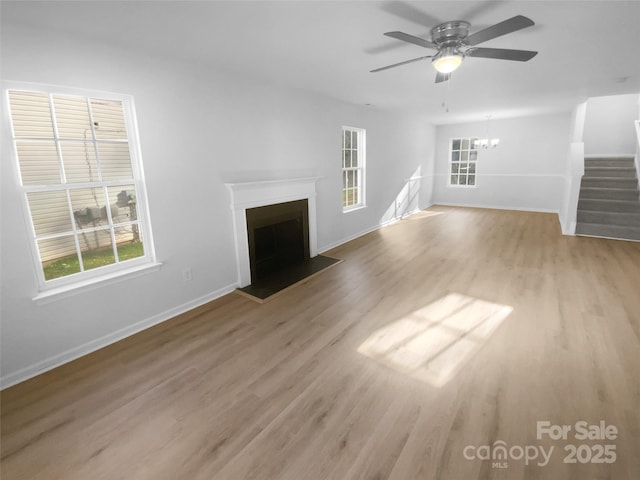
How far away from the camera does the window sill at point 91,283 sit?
7.56ft

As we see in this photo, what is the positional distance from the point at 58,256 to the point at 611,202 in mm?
8229

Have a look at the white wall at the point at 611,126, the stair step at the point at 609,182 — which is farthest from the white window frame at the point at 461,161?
the stair step at the point at 609,182

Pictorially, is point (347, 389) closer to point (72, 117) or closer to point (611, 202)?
point (72, 117)

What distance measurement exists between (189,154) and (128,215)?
0.83m

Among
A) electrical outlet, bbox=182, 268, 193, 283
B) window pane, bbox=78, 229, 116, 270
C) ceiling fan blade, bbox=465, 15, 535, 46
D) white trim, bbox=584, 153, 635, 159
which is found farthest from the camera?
white trim, bbox=584, 153, 635, 159

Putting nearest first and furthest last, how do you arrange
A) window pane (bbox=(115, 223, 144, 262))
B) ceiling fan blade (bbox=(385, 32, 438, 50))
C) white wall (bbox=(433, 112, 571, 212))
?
ceiling fan blade (bbox=(385, 32, 438, 50)) < window pane (bbox=(115, 223, 144, 262)) < white wall (bbox=(433, 112, 571, 212))

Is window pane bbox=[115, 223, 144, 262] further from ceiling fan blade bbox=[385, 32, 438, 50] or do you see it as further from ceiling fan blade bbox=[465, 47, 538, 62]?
ceiling fan blade bbox=[465, 47, 538, 62]

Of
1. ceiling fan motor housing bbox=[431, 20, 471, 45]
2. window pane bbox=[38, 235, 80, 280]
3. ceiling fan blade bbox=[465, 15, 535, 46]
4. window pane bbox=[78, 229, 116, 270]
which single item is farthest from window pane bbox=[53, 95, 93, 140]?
ceiling fan blade bbox=[465, 15, 535, 46]

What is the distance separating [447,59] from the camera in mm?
2309

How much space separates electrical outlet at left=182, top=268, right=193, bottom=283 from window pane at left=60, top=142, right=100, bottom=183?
1131mm

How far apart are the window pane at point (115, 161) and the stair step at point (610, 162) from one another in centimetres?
842

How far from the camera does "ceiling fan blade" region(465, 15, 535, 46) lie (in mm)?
1752

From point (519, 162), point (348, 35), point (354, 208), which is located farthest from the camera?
point (519, 162)

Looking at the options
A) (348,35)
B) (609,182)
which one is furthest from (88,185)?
(609,182)
